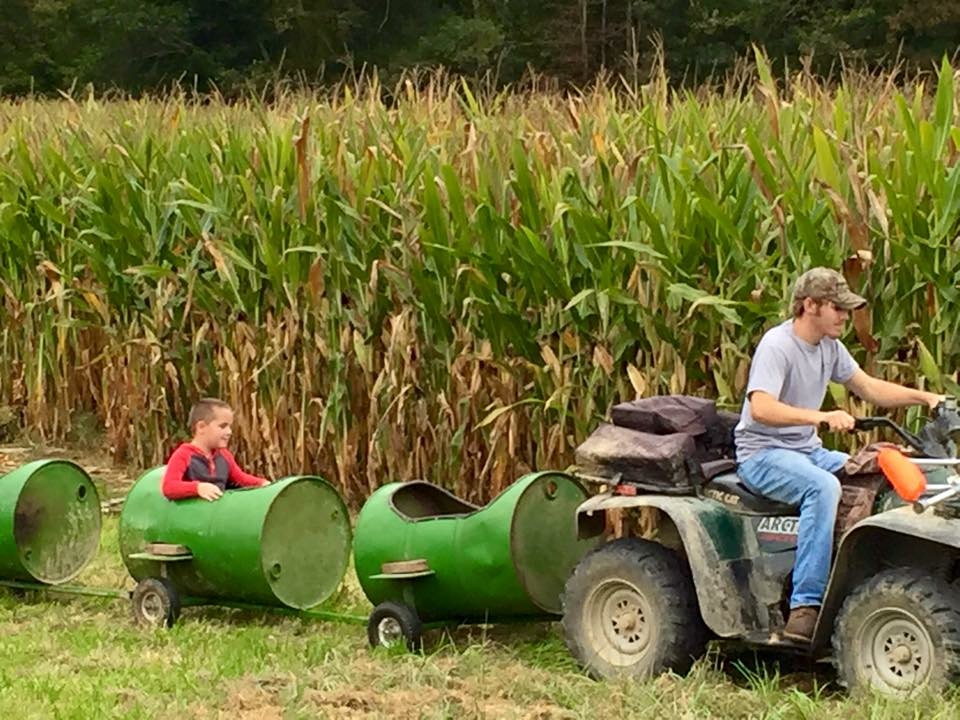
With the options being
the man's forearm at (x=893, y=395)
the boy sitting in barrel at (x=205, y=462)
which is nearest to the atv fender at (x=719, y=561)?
the man's forearm at (x=893, y=395)

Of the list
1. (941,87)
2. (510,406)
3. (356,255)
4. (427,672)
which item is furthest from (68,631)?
(941,87)

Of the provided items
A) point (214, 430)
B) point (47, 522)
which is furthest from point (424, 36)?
point (214, 430)

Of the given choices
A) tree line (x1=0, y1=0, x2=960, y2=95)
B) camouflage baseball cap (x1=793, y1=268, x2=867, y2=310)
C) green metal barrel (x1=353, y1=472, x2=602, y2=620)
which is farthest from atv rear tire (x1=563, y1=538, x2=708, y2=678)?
tree line (x1=0, y1=0, x2=960, y2=95)

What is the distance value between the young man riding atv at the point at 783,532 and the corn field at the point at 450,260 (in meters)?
1.41

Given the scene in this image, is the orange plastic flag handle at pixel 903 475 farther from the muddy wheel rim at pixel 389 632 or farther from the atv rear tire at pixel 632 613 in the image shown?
the muddy wheel rim at pixel 389 632

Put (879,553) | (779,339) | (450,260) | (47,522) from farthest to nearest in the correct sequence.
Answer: (450,260) → (47,522) → (779,339) → (879,553)

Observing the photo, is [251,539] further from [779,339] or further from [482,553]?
[779,339]

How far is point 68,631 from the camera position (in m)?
6.57

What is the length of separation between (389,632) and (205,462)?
4.25 feet

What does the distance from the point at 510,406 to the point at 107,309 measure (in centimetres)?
403

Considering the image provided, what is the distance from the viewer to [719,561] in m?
5.34

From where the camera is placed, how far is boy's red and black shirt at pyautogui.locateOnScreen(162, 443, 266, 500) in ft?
22.3

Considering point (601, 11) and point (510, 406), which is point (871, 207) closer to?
point (510, 406)

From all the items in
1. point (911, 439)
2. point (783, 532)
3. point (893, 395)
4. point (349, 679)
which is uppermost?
point (893, 395)
